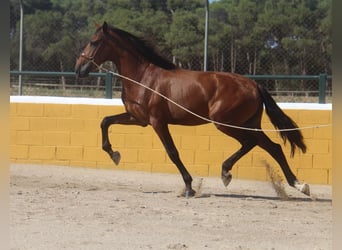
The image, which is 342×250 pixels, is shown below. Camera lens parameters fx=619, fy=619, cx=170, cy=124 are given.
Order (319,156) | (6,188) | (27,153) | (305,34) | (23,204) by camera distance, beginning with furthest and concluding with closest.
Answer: (305,34) → (27,153) → (319,156) → (23,204) → (6,188)

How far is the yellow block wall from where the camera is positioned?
28.3 feet

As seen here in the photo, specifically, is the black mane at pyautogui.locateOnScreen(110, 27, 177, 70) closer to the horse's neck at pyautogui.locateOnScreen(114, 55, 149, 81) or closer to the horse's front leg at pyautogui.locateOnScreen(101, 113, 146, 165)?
the horse's neck at pyautogui.locateOnScreen(114, 55, 149, 81)

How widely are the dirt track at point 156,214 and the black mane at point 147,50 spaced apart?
Answer: 5.28 feet

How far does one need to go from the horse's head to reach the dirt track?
1.54m

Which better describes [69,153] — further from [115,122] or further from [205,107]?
[205,107]

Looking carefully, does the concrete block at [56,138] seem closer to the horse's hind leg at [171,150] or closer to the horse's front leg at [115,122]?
the horse's front leg at [115,122]

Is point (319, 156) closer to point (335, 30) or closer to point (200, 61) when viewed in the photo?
point (200, 61)

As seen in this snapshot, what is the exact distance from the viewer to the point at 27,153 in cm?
955

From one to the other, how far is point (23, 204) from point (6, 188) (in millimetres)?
2497

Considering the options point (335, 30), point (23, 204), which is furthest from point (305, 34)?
point (335, 30)

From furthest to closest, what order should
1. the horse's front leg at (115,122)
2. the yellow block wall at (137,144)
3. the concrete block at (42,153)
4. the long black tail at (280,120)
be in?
1. the concrete block at (42,153)
2. the yellow block wall at (137,144)
3. the horse's front leg at (115,122)
4. the long black tail at (280,120)

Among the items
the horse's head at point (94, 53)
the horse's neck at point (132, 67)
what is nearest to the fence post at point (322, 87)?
the horse's neck at point (132, 67)

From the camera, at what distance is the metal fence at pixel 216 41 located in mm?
10109

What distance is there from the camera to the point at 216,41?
10.2 meters
